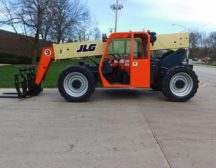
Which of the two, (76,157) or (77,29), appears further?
(77,29)

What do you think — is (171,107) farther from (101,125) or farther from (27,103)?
(27,103)

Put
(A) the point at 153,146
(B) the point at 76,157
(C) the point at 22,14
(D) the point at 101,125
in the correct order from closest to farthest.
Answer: (B) the point at 76,157
(A) the point at 153,146
(D) the point at 101,125
(C) the point at 22,14

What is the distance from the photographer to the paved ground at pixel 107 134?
615 centimetres

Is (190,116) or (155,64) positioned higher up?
(155,64)

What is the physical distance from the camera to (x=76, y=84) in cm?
1262

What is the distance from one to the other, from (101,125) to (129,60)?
4651 millimetres

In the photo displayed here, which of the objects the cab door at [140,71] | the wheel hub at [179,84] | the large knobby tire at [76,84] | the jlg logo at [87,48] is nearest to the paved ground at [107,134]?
the large knobby tire at [76,84]

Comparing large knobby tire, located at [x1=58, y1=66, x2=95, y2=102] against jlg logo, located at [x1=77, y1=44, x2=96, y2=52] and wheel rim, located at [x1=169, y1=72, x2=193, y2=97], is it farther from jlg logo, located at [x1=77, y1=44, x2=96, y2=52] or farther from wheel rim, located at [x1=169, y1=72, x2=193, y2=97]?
wheel rim, located at [x1=169, y1=72, x2=193, y2=97]

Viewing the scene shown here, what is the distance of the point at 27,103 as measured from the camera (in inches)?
474

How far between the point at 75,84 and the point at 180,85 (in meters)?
3.14

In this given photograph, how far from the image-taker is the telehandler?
12586mm

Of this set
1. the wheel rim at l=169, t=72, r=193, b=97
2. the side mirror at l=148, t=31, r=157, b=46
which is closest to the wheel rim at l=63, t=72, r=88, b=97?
the side mirror at l=148, t=31, r=157, b=46

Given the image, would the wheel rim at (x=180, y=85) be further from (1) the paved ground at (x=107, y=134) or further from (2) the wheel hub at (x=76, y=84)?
(2) the wheel hub at (x=76, y=84)

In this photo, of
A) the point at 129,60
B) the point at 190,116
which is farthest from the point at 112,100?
the point at 190,116
